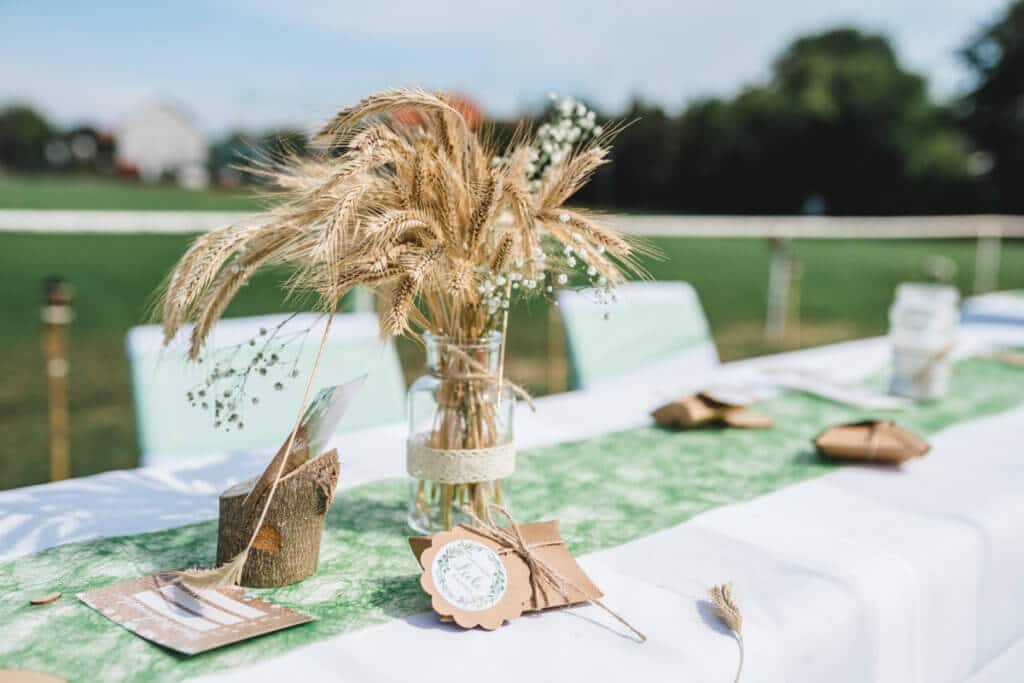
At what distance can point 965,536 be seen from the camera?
4.11 feet

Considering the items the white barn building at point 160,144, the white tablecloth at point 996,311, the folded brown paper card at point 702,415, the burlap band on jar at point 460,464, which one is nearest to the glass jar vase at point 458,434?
the burlap band on jar at point 460,464

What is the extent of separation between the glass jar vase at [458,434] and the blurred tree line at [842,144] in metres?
28.0

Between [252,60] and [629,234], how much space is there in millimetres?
57441

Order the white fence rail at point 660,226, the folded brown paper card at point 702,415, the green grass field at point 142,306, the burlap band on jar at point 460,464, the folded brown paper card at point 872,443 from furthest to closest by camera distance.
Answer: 1. the green grass field at point 142,306
2. the white fence rail at point 660,226
3. the folded brown paper card at point 702,415
4. the folded brown paper card at point 872,443
5. the burlap band on jar at point 460,464

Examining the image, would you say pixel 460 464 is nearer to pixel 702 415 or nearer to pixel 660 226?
pixel 702 415

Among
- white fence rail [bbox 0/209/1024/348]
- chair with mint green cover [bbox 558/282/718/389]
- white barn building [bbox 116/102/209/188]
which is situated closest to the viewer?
chair with mint green cover [bbox 558/282/718/389]

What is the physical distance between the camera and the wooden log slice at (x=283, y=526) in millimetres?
1000

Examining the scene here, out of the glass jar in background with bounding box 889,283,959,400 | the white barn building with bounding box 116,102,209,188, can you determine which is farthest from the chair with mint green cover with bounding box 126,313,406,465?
the white barn building with bounding box 116,102,209,188

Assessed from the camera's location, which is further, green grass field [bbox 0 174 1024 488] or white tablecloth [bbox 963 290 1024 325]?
green grass field [bbox 0 174 1024 488]

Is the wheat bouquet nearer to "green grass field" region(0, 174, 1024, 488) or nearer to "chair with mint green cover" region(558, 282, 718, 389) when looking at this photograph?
"green grass field" region(0, 174, 1024, 488)

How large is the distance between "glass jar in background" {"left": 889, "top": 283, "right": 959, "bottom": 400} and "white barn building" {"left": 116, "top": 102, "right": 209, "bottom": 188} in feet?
218

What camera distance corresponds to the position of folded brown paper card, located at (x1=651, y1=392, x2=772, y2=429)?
1.79 m

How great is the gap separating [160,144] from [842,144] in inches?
2372

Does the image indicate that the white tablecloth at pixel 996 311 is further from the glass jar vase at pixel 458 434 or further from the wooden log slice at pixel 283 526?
the wooden log slice at pixel 283 526
